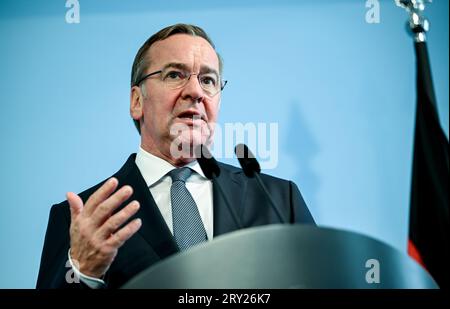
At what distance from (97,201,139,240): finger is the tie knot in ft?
1.94

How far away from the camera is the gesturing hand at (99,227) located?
128cm

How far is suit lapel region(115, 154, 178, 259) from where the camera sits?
1.67m

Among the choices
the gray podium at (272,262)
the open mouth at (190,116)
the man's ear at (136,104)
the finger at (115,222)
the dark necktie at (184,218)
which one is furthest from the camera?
the man's ear at (136,104)

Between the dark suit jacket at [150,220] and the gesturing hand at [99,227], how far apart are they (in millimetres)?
127

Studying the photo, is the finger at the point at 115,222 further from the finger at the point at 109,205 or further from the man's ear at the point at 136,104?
the man's ear at the point at 136,104

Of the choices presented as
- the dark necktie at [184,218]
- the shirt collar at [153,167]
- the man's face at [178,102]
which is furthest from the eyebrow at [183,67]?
the dark necktie at [184,218]

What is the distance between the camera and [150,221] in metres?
1.73

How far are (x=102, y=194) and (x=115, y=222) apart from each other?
0.07 meters

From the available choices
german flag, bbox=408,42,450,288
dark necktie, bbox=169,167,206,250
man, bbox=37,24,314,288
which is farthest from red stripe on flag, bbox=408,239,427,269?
dark necktie, bbox=169,167,206,250

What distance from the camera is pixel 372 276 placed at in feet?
3.92

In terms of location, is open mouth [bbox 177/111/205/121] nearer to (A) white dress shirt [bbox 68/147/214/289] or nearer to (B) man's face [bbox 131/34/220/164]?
(B) man's face [bbox 131/34/220/164]

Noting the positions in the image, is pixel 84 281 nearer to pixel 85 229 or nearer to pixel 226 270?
pixel 85 229
